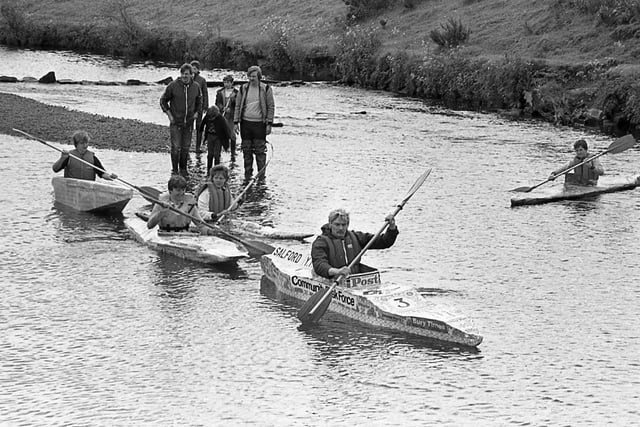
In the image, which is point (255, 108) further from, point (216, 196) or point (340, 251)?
point (340, 251)

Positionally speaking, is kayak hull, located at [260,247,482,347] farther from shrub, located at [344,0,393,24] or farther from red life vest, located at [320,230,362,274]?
shrub, located at [344,0,393,24]

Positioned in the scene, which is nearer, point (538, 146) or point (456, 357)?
point (456, 357)

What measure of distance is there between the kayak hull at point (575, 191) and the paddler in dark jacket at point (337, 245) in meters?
7.64

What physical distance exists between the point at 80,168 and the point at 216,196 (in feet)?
9.99

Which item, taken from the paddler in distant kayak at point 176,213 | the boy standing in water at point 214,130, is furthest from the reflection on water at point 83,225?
the boy standing in water at point 214,130

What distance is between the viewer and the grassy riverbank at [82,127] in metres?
25.8

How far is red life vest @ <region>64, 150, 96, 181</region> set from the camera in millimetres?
18562

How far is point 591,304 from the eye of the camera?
13.9 metres

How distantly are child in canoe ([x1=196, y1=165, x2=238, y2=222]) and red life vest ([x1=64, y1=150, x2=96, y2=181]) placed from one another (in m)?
2.54

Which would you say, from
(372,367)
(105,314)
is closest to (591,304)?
(372,367)

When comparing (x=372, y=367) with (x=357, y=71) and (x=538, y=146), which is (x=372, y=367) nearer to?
(x=538, y=146)

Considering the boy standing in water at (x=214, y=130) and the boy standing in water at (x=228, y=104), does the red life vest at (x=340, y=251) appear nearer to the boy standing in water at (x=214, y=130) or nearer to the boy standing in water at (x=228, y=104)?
the boy standing in water at (x=214, y=130)

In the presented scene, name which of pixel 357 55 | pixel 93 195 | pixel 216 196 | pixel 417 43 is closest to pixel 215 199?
pixel 216 196

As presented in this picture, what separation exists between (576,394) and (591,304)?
336 cm
